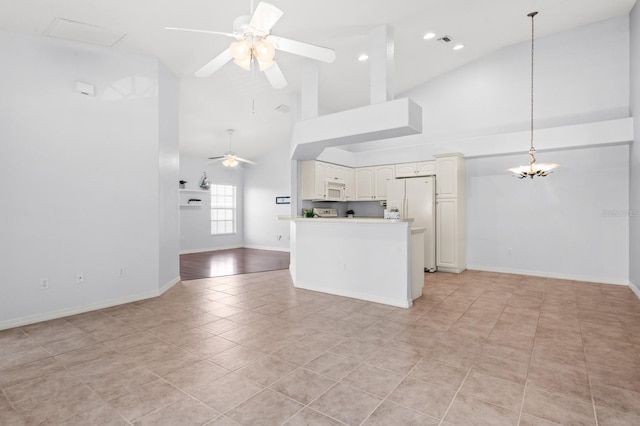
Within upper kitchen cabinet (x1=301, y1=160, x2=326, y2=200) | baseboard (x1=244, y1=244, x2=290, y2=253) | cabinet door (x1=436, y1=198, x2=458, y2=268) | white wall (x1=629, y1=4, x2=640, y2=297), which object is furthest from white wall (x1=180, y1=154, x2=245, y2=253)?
white wall (x1=629, y1=4, x2=640, y2=297)

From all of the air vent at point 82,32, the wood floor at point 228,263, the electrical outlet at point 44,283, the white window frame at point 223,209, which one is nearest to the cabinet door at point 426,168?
the wood floor at point 228,263

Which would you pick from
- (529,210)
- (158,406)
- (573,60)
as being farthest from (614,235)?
(158,406)

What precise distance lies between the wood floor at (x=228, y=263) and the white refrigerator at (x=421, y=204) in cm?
285

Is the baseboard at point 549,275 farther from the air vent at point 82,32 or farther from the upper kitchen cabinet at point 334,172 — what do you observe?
the air vent at point 82,32

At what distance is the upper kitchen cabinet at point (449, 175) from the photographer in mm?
6324

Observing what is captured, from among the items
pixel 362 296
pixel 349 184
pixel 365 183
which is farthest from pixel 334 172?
pixel 362 296

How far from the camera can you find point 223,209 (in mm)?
10516

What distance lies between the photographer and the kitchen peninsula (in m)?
4.15

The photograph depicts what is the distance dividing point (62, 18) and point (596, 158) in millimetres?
7779

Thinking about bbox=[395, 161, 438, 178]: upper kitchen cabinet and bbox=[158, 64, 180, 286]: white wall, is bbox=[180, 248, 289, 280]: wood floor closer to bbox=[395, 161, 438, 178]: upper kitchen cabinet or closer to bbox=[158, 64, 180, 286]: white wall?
bbox=[158, 64, 180, 286]: white wall

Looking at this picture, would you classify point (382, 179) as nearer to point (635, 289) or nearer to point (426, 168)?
point (426, 168)

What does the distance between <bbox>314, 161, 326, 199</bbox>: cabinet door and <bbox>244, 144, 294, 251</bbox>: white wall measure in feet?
10.0

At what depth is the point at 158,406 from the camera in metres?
2.04

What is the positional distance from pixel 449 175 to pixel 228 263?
5.20 meters
